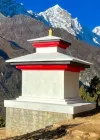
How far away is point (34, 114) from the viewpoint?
16594mm

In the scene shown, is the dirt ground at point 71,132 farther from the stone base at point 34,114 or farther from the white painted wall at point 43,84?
the white painted wall at point 43,84

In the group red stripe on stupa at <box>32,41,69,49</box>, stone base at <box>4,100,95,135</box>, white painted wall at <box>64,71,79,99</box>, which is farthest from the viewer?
red stripe on stupa at <box>32,41,69,49</box>

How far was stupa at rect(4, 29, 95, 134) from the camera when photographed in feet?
52.4

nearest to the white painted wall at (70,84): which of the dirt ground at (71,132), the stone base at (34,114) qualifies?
the stone base at (34,114)

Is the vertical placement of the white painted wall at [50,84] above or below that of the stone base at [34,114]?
above

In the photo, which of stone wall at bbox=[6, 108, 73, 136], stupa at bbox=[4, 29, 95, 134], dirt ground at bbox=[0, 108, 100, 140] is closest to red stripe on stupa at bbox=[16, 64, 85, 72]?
stupa at bbox=[4, 29, 95, 134]

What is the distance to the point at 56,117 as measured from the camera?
15.8 metres

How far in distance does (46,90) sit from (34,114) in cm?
162

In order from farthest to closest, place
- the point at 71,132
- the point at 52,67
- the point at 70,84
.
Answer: the point at 70,84, the point at 52,67, the point at 71,132

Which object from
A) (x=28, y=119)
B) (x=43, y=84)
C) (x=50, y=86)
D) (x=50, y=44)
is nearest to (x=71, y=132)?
(x=28, y=119)

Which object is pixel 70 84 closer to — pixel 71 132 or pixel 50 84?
pixel 50 84

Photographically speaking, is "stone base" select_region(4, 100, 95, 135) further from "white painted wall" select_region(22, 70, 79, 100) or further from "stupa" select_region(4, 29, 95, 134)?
"white painted wall" select_region(22, 70, 79, 100)

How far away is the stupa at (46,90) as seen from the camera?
1598 cm

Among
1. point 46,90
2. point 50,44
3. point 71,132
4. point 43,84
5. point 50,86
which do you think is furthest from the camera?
point 50,44
